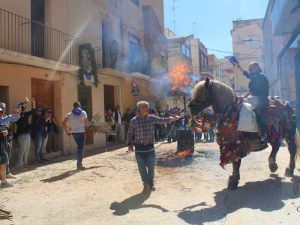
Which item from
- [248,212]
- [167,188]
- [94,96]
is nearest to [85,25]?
[94,96]

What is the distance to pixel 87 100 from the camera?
15.4 m

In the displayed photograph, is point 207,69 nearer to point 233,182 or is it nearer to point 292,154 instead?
point 292,154

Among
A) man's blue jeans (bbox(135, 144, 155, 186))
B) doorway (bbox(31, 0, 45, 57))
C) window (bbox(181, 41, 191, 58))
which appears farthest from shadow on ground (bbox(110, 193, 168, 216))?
window (bbox(181, 41, 191, 58))

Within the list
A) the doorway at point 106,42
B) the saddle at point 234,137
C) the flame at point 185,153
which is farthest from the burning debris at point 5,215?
the doorway at point 106,42

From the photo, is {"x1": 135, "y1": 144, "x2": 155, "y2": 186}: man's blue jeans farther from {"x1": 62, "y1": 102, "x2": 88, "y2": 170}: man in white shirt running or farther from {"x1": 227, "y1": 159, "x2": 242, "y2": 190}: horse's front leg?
{"x1": 62, "y1": 102, "x2": 88, "y2": 170}: man in white shirt running

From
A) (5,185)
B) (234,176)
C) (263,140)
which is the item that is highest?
(263,140)

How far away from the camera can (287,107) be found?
7.12 m

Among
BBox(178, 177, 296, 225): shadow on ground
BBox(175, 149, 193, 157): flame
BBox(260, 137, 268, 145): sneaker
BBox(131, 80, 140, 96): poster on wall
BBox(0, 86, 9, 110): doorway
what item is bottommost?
BBox(178, 177, 296, 225): shadow on ground

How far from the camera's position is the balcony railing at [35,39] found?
10.9 meters

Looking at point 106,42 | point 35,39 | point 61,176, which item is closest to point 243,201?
point 61,176

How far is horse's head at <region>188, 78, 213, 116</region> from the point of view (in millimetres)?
6320

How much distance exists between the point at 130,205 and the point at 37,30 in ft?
28.8

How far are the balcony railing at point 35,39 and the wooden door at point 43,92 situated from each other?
92cm

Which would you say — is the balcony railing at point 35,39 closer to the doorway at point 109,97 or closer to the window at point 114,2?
the doorway at point 109,97
